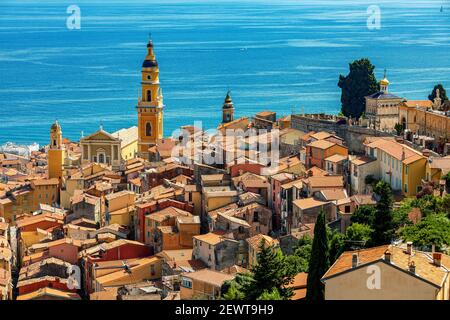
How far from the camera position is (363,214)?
25484 millimetres

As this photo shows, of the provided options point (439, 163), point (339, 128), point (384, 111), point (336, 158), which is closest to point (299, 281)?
point (439, 163)

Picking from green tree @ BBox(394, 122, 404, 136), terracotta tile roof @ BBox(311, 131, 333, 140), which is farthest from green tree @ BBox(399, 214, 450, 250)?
terracotta tile roof @ BBox(311, 131, 333, 140)

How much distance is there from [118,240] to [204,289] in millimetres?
7821

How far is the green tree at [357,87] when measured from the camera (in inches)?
1703

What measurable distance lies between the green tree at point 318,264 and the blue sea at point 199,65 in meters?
45.1

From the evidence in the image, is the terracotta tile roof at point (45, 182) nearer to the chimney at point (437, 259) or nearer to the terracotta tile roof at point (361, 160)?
the terracotta tile roof at point (361, 160)

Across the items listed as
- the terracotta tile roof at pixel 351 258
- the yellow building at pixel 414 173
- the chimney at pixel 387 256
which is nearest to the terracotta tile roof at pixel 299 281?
the terracotta tile roof at pixel 351 258

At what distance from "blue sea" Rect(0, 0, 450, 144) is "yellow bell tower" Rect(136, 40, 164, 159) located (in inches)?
702

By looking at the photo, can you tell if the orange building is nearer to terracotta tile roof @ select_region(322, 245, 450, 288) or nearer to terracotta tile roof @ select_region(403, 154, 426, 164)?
terracotta tile roof @ select_region(403, 154, 426, 164)
